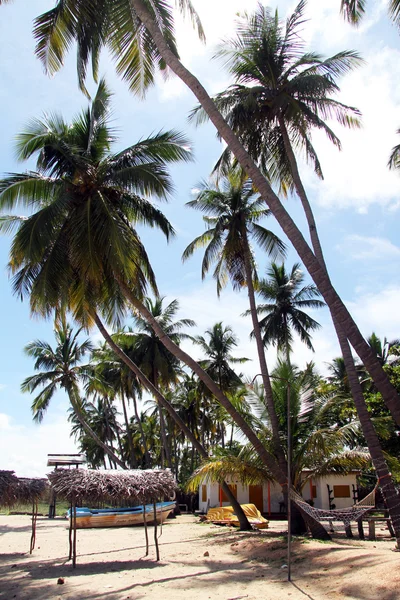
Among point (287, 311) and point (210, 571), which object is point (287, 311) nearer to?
point (287, 311)

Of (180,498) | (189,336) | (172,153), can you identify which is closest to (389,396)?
(172,153)

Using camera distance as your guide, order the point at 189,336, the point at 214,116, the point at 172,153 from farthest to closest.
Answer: the point at 189,336 < the point at 172,153 < the point at 214,116

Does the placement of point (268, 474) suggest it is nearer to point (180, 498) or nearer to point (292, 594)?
point (292, 594)

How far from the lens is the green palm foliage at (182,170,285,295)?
58.0 ft

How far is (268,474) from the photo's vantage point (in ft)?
49.5

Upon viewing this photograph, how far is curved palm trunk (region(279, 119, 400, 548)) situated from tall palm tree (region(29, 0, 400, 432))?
169 centimetres

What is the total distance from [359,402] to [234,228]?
8.81 metres

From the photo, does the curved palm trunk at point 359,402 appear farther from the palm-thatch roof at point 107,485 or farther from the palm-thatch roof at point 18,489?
the palm-thatch roof at point 18,489

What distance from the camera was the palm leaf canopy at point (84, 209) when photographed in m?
13.2

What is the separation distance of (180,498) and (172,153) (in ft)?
87.9

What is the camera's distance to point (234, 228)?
57.7ft

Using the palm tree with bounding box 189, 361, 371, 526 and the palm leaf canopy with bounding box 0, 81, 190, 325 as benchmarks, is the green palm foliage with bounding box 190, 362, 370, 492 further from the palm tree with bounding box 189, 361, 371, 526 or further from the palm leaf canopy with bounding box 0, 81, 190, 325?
the palm leaf canopy with bounding box 0, 81, 190, 325

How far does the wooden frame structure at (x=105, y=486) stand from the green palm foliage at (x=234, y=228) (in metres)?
7.93

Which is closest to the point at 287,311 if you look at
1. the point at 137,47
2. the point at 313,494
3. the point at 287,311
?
the point at 287,311
